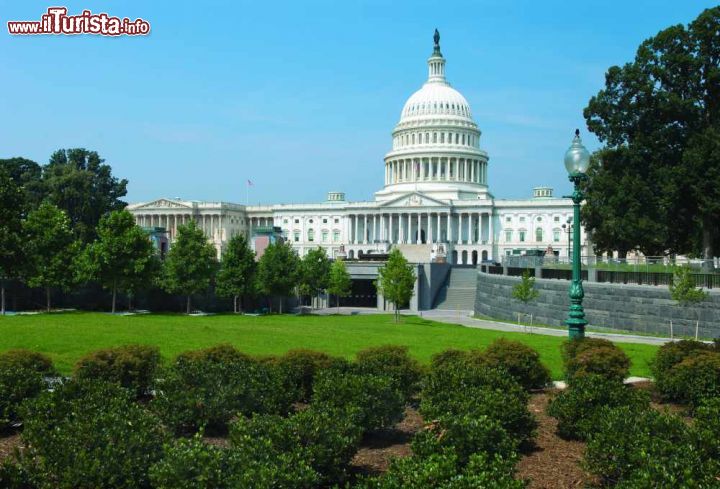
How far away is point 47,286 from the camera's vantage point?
56625 mm

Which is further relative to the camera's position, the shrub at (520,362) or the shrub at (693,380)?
the shrub at (520,362)

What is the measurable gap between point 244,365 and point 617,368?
8220mm

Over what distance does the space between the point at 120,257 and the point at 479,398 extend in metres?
48.9

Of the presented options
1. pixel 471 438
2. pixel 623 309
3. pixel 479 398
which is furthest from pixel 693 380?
pixel 623 309

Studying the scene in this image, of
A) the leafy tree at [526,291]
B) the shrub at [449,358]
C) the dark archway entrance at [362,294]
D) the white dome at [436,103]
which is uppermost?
the white dome at [436,103]

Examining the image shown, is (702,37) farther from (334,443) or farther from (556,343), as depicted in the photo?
(334,443)

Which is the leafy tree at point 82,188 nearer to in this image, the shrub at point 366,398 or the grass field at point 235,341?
the grass field at point 235,341

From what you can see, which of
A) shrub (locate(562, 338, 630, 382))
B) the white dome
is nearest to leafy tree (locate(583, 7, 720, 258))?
shrub (locate(562, 338, 630, 382))

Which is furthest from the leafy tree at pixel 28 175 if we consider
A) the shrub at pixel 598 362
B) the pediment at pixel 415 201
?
the shrub at pixel 598 362

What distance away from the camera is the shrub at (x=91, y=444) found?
9008 millimetres

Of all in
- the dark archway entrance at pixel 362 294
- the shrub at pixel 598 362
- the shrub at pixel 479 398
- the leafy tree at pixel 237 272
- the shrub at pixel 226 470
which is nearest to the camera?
the shrub at pixel 226 470

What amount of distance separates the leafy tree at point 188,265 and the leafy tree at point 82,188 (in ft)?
88.4

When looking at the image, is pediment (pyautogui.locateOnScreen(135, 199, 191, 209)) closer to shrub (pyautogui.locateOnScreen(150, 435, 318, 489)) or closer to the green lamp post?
the green lamp post

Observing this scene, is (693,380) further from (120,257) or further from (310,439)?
(120,257)
